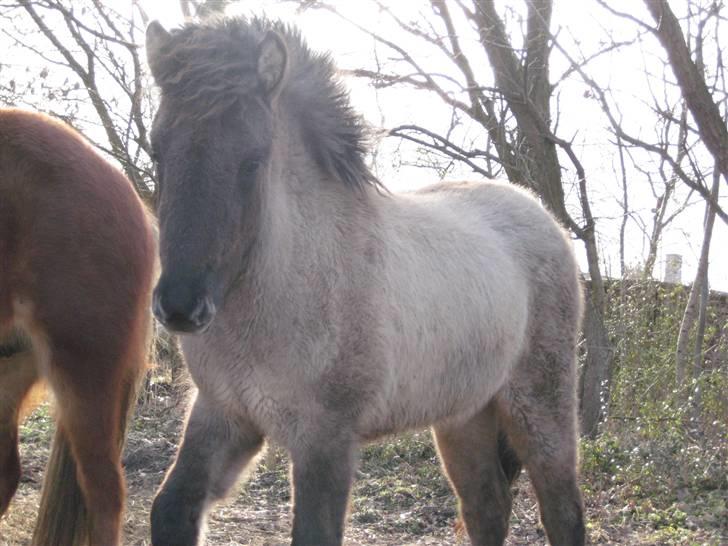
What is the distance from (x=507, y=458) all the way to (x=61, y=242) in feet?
7.64

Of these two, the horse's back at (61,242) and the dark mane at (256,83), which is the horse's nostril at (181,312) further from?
the horse's back at (61,242)

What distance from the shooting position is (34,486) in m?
5.84

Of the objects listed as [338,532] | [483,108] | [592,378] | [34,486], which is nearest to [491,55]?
[483,108]

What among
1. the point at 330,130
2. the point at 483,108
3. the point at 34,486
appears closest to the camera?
the point at 330,130

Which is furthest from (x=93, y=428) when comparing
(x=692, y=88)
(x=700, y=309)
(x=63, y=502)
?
(x=700, y=309)

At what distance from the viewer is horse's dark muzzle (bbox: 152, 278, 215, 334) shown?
2691 millimetres

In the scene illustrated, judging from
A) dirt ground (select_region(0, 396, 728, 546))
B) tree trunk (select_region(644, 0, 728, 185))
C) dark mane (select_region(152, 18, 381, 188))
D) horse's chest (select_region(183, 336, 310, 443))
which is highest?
tree trunk (select_region(644, 0, 728, 185))

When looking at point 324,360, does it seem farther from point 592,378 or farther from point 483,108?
point 483,108

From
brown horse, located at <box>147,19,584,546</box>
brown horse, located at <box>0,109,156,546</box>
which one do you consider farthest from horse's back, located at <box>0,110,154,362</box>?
brown horse, located at <box>147,19,584,546</box>

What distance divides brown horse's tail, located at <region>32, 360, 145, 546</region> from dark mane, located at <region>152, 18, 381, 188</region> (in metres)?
1.33

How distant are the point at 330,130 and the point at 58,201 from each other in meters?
1.21

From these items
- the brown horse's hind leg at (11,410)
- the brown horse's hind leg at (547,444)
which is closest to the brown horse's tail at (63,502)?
the brown horse's hind leg at (11,410)

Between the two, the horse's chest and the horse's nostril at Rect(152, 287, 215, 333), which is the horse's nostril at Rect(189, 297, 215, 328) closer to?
the horse's nostril at Rect(152, 287, 215, 333)

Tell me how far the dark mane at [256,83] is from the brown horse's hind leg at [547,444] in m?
1.32
